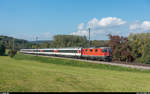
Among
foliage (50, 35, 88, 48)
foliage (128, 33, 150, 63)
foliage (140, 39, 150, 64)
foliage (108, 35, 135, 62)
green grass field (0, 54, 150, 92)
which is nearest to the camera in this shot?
green grass field (0, 54, 150, 92)

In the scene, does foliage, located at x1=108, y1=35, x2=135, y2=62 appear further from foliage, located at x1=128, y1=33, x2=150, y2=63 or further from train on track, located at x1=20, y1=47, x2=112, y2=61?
train on track, located at x1=20, y1=47, x2=112, y2=61

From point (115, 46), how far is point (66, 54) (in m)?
15.7

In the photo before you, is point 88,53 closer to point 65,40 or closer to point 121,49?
point 121,49

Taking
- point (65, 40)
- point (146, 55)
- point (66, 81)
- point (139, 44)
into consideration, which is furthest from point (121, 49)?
point (65, 40)

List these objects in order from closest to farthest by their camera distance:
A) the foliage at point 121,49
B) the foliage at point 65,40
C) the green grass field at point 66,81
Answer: the green grass field at point 66,81 < the foliage at point 121,49 < the foliage at point 65,40

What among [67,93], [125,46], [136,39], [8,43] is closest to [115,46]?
[125,46]

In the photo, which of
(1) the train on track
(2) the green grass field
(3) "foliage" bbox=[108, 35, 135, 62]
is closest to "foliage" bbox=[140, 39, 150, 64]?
(3) "foliage" bbox=[108, 35, 135, 62]

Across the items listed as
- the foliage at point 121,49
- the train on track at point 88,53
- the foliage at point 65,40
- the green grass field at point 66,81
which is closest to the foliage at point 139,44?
the foliage at point 121,49

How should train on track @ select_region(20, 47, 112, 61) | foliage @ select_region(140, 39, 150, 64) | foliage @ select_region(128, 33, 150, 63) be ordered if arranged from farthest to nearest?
foliage @ select_region(128, 33, 150, 63), foliage @ select_region(140, 39, 150, 64), train on track @ select_region(20, 47, 112, 61)

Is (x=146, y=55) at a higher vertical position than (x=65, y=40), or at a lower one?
lower

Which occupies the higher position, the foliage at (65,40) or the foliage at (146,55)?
the foliage at (65,40)

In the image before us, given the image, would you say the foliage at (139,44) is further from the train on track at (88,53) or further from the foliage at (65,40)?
the foliage at (65,40)

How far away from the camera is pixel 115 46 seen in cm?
5097

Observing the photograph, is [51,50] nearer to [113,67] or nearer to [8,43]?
[113,67]
